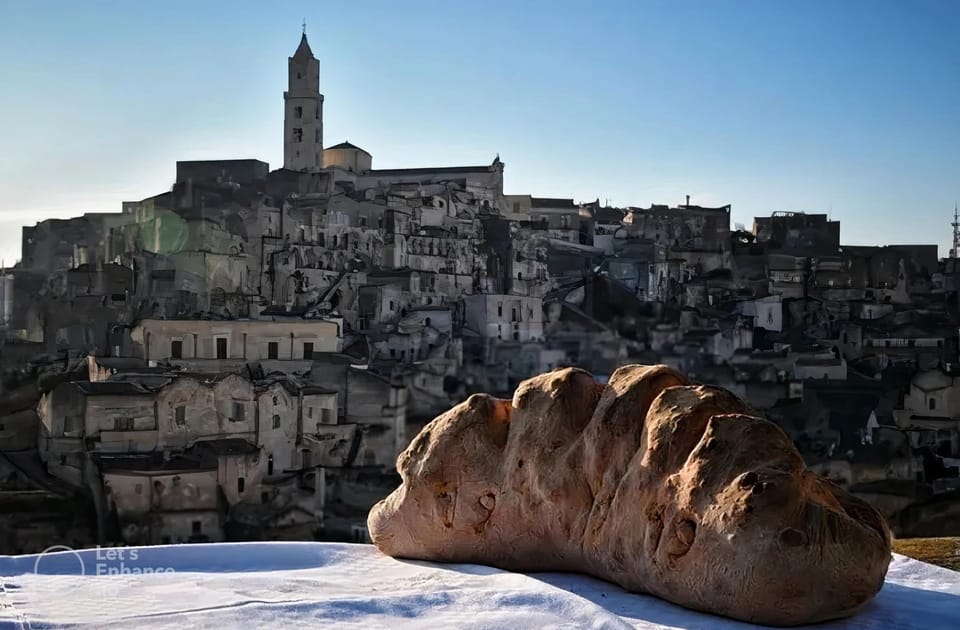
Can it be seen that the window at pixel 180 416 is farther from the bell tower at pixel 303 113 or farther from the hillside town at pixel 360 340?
the bell tower at pixel 303 113

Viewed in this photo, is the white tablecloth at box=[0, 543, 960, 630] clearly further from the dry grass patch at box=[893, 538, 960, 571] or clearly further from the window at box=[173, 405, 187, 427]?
the window at box=[173, 405, 187, 427]

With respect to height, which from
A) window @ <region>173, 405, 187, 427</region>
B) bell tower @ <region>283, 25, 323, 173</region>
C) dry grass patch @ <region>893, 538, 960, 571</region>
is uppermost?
bell tower @ <region>283, 25, 323, 173</region>

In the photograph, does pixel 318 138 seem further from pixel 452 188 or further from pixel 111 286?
pixel 111 286

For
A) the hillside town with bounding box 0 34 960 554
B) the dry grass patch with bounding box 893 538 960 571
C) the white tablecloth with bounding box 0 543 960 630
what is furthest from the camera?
the hillside town with bounding box 0 34 960 554

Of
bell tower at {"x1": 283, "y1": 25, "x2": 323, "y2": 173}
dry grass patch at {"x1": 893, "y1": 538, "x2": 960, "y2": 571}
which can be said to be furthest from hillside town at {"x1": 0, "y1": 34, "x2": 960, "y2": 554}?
dry grass patch at {"x1": 893, "y1": 538, "x2": 960, "y2": 571}

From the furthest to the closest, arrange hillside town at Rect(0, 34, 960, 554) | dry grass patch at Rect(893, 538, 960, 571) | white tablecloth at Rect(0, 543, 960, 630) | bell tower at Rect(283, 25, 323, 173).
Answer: bell tower at Rect(283, 25, 323, 173), hillside town at Rect(0, 34, 960, 554), dry grass patch at Rect(893, 538, 960, 571), white tablecloth at Rect(0, 543, 960, 630)

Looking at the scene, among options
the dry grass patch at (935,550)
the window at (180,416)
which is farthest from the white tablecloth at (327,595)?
the window at (180,416)
